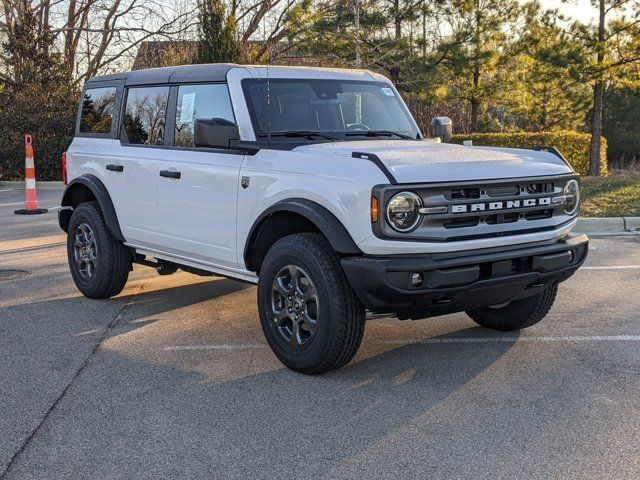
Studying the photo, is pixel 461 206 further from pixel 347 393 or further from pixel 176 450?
pixel 176 450

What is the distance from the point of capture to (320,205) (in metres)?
4.63

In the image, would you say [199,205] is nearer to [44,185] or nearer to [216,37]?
[216,37]

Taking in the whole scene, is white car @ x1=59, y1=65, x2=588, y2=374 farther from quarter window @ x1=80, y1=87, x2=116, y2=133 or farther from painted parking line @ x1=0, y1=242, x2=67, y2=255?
painted parking line @ x1=0, y1=242, x2=67, y2=255

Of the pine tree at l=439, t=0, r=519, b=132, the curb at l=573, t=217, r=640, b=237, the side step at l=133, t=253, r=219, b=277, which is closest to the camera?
the side step at l=133, t=253, r=219, b=277

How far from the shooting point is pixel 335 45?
22.8 metres

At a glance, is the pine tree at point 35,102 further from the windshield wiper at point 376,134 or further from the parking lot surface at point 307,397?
the windshield wiper at point 376,134

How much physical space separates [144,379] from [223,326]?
1322 millimetres

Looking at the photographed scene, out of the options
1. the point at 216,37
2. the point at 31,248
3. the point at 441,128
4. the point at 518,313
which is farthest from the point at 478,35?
the point at 518,313

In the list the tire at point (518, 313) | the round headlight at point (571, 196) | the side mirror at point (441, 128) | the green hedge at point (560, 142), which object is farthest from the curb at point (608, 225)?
the green hedge at point (560, 142)

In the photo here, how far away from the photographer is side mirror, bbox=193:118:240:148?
5.09 meters

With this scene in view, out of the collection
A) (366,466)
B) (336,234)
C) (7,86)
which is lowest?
(366,466)

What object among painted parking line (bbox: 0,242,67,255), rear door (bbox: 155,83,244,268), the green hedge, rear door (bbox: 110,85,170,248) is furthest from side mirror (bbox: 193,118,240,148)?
the green hedge

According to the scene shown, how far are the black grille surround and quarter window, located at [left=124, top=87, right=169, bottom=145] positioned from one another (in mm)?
2597

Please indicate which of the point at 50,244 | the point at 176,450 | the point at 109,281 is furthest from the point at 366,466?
the point at 50,244
